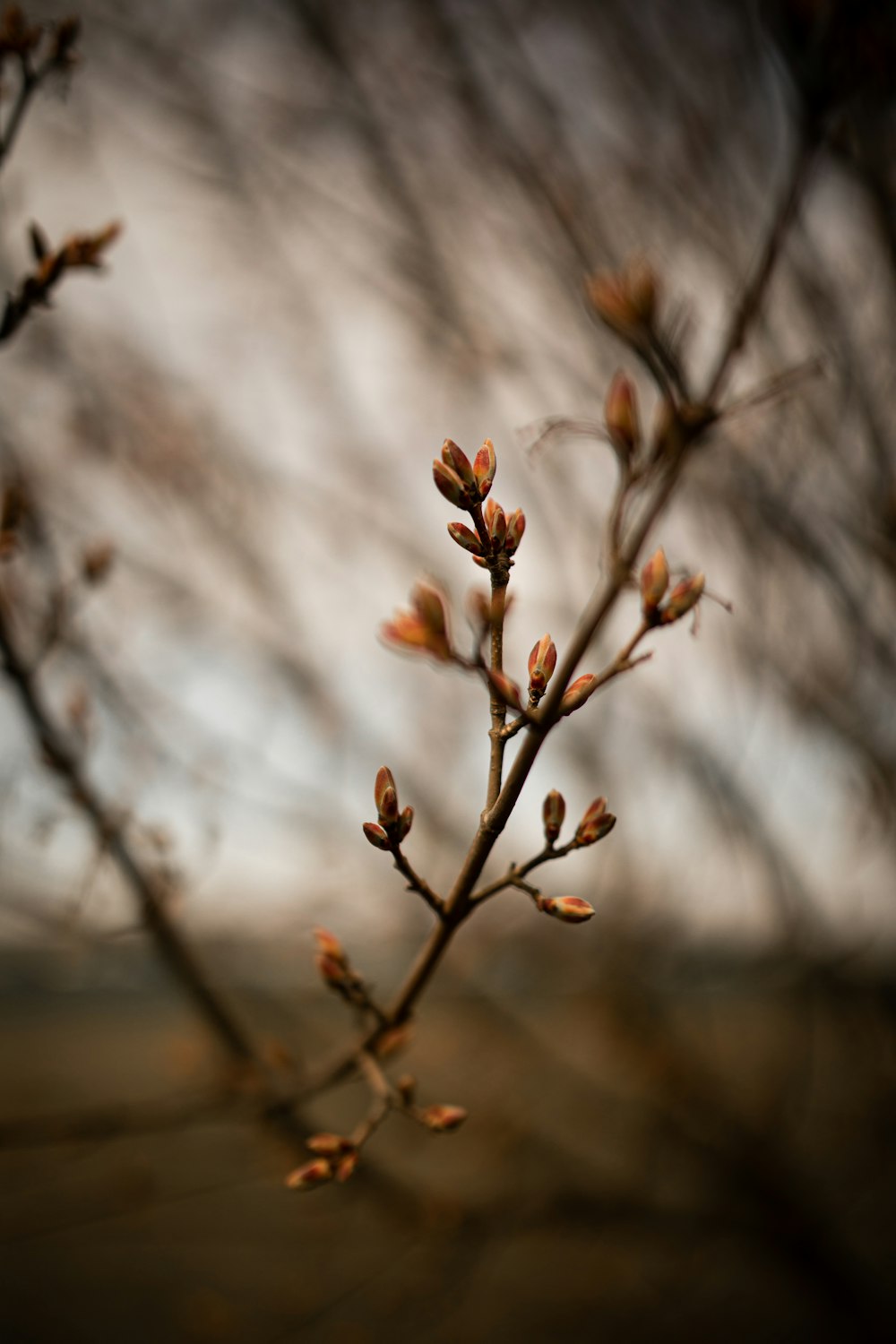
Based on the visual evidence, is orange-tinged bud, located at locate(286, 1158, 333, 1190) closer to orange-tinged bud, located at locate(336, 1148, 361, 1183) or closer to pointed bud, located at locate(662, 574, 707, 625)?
orange-tinged bud, located at locate(336, 1148, 361, 1183)

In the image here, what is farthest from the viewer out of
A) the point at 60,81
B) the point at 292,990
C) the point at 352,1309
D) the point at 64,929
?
the point at 352,1309

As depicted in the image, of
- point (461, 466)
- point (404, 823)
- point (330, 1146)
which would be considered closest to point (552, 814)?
point (404, 823)

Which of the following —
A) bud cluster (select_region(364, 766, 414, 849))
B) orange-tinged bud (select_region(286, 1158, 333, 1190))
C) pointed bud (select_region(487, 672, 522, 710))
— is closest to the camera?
pointed bud (select_region(487, 672, 522, 710))

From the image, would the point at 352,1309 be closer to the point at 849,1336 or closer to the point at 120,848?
the point at 849,1336

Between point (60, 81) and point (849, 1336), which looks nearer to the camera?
point (60, 81)

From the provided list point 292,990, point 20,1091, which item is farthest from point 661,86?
point 20,1091

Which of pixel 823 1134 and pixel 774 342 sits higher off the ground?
pixel 774 342

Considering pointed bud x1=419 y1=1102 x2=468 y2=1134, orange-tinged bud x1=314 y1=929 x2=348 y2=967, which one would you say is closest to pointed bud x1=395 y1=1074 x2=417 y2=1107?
pointed bud x1=419 y1=1102 x2=468 y2=1134
